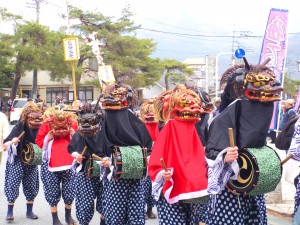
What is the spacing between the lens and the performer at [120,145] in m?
5.80

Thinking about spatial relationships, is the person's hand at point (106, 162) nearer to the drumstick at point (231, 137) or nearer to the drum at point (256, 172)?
the drum at point (256, 172)

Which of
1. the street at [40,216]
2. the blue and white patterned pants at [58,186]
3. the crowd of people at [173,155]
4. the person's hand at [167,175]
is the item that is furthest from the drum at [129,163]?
the street at [40,216]

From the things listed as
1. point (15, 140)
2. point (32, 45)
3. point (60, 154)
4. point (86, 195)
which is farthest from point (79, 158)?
point (32, 45)

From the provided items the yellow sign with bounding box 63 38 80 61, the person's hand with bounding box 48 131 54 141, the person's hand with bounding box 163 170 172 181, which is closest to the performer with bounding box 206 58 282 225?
the person's hand with bounding box 163 170 172 181

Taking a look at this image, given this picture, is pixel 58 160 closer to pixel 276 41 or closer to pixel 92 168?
pixel 92 168

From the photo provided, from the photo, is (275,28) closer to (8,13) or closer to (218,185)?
(218,185)

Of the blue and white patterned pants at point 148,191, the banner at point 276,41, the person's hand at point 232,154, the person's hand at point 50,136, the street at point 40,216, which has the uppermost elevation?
the banner at point 276,41

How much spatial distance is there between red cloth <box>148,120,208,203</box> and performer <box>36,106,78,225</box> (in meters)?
2.85

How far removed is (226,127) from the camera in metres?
4.30

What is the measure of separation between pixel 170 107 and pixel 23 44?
105 ft

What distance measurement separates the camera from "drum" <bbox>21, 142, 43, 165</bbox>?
791 cm

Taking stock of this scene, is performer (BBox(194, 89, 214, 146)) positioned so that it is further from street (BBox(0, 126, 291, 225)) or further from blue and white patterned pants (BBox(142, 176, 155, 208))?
street (BBox(0, 126, 291, 225))

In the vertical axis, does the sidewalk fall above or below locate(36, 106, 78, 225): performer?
below

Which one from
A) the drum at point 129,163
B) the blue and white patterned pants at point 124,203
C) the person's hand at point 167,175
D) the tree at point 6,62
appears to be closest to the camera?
the person's hand at point 167,175
